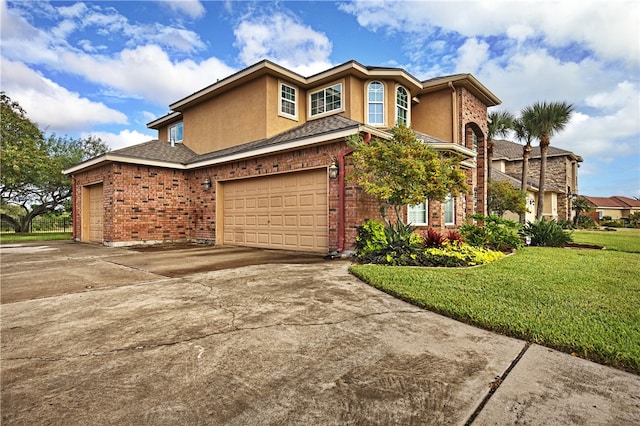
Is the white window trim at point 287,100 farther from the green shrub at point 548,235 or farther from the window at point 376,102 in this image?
the green shrub at point 548,235

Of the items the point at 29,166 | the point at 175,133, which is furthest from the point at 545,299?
the point at 29,166

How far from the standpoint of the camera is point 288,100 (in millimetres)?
12562

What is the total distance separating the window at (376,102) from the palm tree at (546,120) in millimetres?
12715

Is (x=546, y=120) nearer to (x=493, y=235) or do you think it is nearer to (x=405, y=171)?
(x=493, y=235)

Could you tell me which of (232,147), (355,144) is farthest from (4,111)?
(355,144)

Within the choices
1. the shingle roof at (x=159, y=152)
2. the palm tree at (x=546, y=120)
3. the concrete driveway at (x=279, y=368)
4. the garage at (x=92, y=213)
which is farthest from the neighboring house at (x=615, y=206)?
the garage at (x=92, y=213)

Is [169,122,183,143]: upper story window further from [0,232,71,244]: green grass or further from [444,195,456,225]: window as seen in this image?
[444,195,456,225]: window

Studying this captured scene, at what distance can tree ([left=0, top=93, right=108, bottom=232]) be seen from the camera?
18859 millimetres

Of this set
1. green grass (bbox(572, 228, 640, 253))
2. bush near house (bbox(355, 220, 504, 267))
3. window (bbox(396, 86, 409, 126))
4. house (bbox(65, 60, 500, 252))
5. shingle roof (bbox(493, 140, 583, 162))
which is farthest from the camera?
shingle roof (bbox(493, 140, 583, 162))

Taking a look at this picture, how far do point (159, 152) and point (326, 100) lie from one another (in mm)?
7353

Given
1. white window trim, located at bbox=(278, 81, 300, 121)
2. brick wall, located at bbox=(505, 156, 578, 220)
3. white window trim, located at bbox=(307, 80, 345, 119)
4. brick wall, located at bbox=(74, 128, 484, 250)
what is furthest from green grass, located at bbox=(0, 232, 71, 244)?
brick wall, located at bbox=(505, 156, 578, 220)

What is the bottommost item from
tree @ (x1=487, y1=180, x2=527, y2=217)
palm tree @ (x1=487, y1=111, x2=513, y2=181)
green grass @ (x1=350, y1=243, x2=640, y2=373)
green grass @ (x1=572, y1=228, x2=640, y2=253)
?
green grass @ (x1=572, y1=228, x2=640, y2=253)

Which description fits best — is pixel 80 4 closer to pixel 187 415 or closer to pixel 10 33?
pixel 10 33

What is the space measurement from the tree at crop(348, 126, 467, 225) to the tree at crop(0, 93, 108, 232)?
69.8 feet
